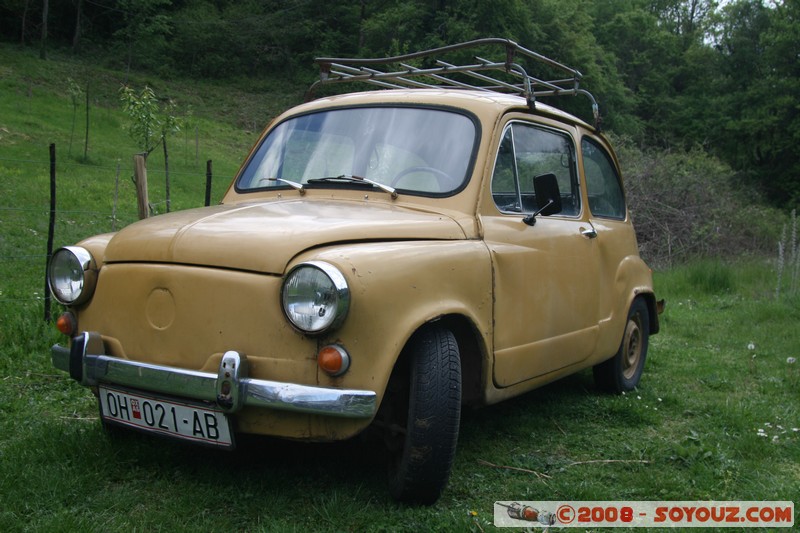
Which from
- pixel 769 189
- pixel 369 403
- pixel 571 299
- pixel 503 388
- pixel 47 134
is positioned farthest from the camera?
pixel 769 189

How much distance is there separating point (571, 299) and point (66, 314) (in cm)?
264

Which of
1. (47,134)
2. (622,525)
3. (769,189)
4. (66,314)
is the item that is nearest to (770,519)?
(622,525)

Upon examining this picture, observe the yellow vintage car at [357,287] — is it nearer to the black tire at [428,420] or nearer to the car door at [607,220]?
the black tire at [428,420]

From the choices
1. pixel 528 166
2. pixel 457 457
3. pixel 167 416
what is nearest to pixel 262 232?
pixel 167 416

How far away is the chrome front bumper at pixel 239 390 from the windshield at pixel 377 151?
1.39 m

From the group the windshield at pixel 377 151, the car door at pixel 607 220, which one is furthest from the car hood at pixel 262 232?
the car door at pixel 607 220

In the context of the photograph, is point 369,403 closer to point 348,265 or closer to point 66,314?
point 348,265

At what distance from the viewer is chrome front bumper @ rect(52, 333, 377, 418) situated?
8.61 ft

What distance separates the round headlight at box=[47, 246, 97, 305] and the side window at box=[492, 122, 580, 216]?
193 cm

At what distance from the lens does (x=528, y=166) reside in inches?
167

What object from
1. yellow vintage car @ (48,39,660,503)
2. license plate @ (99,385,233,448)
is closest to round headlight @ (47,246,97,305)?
yellow vintage car @ (48,39,660,503)

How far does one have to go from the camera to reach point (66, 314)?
3.31 metres

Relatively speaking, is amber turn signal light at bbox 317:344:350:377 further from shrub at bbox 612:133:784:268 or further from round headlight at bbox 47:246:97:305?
shrub at bbox 612:133:784:268

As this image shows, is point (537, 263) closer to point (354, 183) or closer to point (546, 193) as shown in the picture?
point (546, 193)
